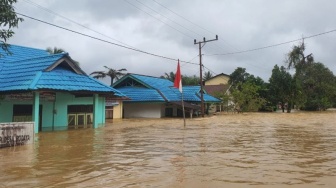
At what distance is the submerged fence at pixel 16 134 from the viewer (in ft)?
40.3

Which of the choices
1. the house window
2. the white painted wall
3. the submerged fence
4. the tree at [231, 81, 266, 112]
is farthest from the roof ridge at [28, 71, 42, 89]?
the tree at [231, 81, 266, 112]

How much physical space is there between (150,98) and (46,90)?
18904 millimetres

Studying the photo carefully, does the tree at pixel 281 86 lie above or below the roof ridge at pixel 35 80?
above

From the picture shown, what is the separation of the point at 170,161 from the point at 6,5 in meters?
6.65

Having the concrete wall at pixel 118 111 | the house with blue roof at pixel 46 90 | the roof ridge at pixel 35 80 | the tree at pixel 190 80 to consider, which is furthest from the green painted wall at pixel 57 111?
the tree at pixel 190 80

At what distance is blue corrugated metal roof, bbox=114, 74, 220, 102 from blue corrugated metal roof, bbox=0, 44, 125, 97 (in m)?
15.1

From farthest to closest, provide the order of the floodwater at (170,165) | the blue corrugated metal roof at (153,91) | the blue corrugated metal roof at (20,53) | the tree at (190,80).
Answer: the tree at (190,80) → the blue corrugated metal roof at (153,91) → the blue corrugated metal roof at (20,53) → the floodwater at (170,165)

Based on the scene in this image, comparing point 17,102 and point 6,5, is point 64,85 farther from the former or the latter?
point 6,5

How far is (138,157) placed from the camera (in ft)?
33.5

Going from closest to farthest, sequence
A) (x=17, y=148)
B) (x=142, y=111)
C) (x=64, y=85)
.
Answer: (x=17, y=148), (x=64, y=85), (x=142, y=111)

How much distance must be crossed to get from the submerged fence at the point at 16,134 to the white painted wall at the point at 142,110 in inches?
949

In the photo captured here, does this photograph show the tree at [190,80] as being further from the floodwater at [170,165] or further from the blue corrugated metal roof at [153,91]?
the floodwater at [170,165]

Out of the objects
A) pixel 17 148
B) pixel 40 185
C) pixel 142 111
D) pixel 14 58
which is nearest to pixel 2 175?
pixel 40 185

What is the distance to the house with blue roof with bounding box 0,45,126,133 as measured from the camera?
17625mm
